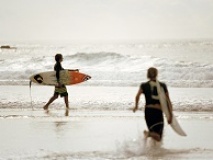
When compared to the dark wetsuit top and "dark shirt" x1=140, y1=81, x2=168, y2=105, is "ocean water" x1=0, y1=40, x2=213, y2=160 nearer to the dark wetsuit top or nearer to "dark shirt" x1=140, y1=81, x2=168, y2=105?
the dark wetsuit top

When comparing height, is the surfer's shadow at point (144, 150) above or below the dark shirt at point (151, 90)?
below

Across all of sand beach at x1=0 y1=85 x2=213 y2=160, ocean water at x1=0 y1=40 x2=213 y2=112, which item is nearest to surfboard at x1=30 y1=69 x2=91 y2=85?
ocean water at x1=0 y1=40 x2=213 y2=112

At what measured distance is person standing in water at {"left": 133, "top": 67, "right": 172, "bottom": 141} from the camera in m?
7.91

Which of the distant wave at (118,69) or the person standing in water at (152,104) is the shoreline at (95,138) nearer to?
the person standing in water at (152,104)

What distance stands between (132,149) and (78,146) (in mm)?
1077

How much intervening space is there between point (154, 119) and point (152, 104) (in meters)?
0.29

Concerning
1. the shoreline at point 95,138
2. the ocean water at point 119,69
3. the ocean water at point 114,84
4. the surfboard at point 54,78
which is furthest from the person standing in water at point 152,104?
the ocean water at point 119,69

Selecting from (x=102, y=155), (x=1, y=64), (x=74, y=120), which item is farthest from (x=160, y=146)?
(x=1, y=64)

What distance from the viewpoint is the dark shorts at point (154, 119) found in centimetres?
804

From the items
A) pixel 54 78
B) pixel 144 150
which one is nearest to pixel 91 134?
pixel 144 150

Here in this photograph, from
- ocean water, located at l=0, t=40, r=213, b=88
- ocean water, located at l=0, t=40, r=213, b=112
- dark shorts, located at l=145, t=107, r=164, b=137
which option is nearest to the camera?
dark shorts, located at l=145, t=107, r=164, b=137

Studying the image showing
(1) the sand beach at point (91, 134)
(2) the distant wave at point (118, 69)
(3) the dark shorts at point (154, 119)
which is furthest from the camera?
(2) the distant wave at point (118, 69)

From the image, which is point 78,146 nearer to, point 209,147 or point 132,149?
point 132,149

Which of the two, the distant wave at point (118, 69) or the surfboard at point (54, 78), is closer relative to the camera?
the surfboard at point (54, 78)
